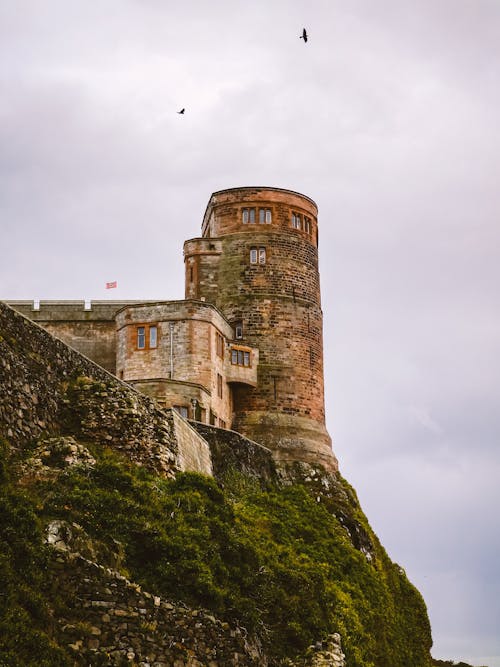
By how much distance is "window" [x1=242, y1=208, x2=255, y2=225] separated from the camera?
53.7m

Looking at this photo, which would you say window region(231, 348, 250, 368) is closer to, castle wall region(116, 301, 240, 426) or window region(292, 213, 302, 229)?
castle wall region(116, 301, 240, 426)

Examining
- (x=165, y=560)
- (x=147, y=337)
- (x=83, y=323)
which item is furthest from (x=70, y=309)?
(x=165, y=560)

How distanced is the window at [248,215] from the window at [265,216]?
1.34ft

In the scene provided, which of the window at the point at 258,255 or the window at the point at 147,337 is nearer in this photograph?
the window at the point at 147,337

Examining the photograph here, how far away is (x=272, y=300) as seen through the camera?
171 feet

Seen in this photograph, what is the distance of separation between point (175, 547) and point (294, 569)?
23.9 feet

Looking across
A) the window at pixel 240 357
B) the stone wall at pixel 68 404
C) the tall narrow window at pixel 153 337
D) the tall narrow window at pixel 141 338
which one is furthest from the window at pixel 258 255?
the stone wall at pixel 68 404

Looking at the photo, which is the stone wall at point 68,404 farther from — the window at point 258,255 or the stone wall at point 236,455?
the window at point 258,255

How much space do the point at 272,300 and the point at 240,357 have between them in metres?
3.65

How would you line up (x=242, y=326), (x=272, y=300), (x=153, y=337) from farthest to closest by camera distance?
(x=272, y=300), (x=242, y=326), (x=153, y=337)

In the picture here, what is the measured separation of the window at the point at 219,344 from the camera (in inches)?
1917

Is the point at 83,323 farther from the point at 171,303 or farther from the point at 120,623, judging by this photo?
the point at 120,623

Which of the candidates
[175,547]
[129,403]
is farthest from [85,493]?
[129,403]

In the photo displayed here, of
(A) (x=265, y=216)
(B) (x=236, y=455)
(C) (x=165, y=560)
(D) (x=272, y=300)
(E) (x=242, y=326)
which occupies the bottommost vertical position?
(C) (x=165, y=560)
